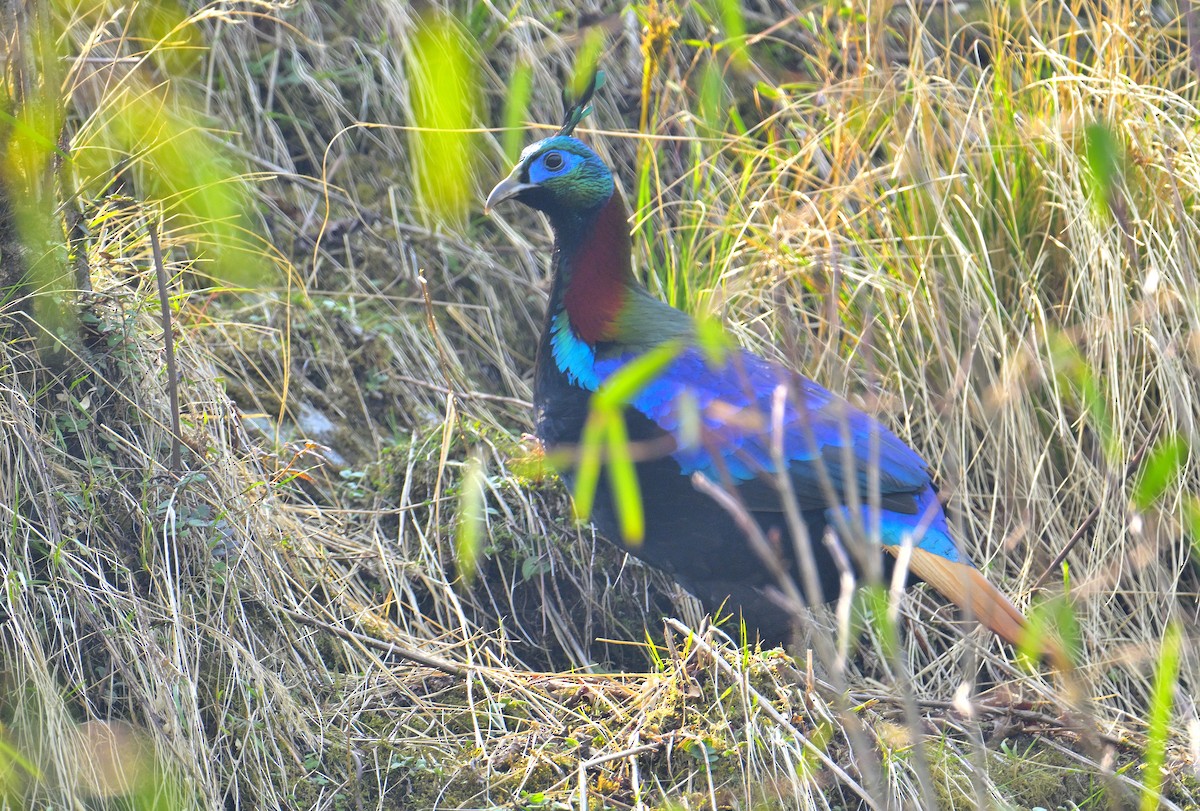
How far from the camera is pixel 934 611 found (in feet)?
10.4

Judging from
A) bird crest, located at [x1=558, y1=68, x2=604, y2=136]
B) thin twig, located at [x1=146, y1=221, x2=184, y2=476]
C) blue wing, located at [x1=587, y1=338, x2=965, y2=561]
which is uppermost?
bird crest, located at [x1=558, y1=68, x2=604, y2=136]

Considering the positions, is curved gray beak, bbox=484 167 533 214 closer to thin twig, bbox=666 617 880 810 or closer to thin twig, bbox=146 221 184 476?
thin twig, bbox=146 221 184 476

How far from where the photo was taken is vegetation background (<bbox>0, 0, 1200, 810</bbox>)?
7.90ft

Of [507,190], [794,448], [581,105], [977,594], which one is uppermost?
[581,105]

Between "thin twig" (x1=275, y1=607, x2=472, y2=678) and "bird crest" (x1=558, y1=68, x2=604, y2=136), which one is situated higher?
"bird crest" (x1=558, y1=68, x2=604, y2=136)

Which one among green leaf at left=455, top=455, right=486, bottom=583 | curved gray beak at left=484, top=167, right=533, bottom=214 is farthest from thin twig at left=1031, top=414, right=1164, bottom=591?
curved gray beak at left=484, top=167, right=533, bottom=214

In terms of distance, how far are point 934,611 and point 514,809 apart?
Answer: 51.6 inches

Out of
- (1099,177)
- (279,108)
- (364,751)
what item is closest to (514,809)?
(364,751)

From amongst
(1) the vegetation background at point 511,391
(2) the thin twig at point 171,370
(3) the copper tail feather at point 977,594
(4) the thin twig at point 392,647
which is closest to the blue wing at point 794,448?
(3) the copper tail feather at point 977,594

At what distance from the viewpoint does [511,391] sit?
3953 mm

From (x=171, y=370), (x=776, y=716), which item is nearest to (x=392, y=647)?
(x=171, y=370)

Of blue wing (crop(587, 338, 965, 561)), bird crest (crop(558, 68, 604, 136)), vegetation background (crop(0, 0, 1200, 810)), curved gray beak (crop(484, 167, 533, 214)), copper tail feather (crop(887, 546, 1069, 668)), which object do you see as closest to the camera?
vegetation background (crop(0, 0, 1200, 810))

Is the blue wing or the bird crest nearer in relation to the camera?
the blue wing

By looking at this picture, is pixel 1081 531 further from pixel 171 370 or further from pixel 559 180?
pixel 171 370
